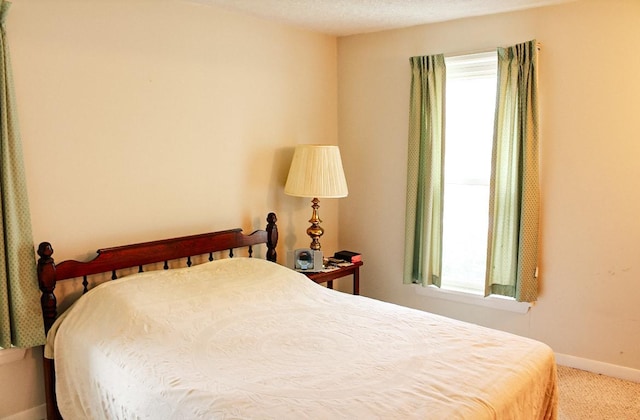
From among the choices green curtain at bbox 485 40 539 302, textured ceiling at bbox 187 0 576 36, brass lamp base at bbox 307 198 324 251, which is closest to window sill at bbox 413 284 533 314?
green curtain at bbox 485 40 539 302

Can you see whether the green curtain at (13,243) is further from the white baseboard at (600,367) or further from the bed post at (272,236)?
the white baseboard at (600,367)

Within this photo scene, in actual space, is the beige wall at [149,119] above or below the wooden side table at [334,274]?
above

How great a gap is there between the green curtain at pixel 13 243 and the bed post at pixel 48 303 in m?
0.03

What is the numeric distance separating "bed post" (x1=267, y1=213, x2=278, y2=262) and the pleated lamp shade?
0.22 metres

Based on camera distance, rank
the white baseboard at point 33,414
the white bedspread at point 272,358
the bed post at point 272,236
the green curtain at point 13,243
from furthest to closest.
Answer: the bed post at point 272,236
the white baseboard at point 33,414
the green curtain at point 13,243
the white bedspread at point 272,358

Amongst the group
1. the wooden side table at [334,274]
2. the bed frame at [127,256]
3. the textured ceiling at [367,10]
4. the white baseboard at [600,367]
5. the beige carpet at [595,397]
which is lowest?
the beige carpet at [595,397]

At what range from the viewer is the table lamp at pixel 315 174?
11.5ft

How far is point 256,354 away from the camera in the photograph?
2121mm

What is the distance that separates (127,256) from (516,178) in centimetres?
245

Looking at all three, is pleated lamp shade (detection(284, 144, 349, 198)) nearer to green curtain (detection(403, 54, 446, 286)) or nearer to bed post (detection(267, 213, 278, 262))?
bed post (detection(267, 213, 278, 262))

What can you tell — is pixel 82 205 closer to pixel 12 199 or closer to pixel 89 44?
pixel 12 199

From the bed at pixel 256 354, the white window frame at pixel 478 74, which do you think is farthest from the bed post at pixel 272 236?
the white window frame at pixel 478 74

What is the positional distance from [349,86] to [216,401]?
3.01 m

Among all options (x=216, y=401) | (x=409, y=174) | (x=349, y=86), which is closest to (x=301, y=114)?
(x=349, y=86)
